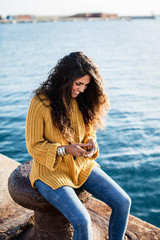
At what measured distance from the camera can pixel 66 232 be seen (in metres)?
3.02

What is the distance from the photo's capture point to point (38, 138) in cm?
268

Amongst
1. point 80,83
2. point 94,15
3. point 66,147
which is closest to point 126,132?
point 80,83

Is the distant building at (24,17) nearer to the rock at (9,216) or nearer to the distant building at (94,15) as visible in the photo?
the distant building at (94,15)

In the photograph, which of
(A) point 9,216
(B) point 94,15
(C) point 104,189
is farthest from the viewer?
(B) point 94,15

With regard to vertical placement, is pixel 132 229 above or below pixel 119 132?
above

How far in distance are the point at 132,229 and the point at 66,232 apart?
85 centimetres

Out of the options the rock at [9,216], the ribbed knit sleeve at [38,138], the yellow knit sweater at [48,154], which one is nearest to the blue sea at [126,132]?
the rock at [9,216]

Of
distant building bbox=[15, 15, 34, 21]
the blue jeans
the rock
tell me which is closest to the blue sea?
the rock

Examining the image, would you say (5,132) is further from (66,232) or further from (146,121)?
(66,232)

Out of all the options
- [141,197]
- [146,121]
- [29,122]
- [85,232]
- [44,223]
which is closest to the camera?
[85,232]

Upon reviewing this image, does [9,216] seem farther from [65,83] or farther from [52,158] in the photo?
[65,83]

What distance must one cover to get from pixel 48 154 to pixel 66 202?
1.55 feet

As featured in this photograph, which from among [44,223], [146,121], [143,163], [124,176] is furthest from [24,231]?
[146,121]

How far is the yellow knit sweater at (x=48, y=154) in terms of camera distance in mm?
2611
